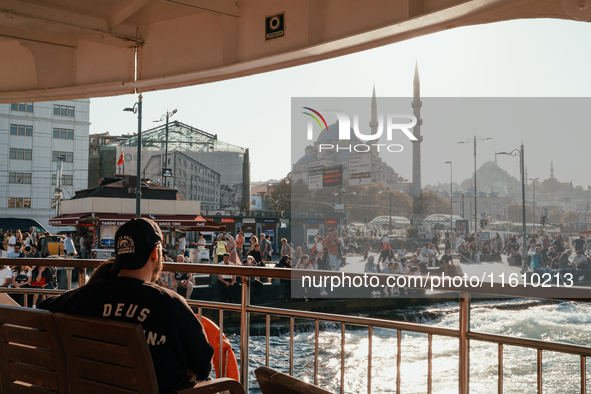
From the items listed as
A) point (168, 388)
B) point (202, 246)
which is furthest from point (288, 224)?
point (168, 388)

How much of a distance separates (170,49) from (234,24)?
2.63ft

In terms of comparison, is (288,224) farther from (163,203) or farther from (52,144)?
(52,144)

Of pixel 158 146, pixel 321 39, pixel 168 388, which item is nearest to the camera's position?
pixel 168 388

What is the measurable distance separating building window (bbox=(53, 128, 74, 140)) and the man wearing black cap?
187 ft

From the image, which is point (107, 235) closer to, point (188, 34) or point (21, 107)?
point (188, 34)

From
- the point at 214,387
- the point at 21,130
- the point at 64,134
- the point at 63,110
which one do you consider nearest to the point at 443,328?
the point at 214,387

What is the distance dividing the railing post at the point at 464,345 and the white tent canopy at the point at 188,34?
1.92 m

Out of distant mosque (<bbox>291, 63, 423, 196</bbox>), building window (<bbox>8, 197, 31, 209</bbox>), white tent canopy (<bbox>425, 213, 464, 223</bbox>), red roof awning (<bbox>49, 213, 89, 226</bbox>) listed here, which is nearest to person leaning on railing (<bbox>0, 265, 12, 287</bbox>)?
red roof awning (<bbox>49, 213, 89, 226</bbox>)

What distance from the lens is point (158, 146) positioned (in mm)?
66562

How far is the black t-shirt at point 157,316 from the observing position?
1.77 metres

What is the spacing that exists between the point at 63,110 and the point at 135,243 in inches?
2272

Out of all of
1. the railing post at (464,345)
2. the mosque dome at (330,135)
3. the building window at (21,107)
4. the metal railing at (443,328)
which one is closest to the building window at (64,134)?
the building window at (21,107)

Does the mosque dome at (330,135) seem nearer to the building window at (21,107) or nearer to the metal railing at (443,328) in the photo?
the building window at (21,107)

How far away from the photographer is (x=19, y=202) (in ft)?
163
